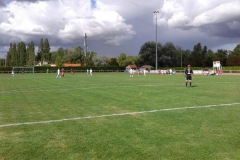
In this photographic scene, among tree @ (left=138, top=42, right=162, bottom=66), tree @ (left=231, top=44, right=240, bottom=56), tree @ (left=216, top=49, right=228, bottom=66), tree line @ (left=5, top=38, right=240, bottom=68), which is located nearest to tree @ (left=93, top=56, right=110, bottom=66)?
tree line @ (left=5, top=38, right=240, bottom=68)

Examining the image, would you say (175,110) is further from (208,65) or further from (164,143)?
(208,65)

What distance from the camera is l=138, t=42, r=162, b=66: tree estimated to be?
11712cm

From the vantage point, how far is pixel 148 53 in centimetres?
11775

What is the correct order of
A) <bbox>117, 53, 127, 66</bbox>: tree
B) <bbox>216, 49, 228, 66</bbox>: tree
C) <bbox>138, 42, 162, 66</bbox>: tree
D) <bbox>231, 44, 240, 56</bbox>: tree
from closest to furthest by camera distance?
<bbox>231, 44, 240, 56</bbox>: tree < <bbox>216, 49, 228, 66</bbox>: tree < <bbox>138, 42, 162, 66</bbox>: tree < <bbox>117, 53, 127, 66</bbox>: tree

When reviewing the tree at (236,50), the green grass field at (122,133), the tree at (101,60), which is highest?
the tree at (236,50)

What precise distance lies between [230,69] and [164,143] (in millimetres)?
69714

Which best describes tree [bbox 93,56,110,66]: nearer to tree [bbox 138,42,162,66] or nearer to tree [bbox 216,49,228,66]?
tree [bbox 138,42,162,66]

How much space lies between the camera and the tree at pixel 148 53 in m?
117

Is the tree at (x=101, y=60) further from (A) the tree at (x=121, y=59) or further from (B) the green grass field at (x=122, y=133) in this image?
(B) the green grass field at (x=122, y=133)

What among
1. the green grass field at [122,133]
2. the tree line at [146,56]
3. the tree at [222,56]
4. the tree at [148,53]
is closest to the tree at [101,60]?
the tree line at [146,56]

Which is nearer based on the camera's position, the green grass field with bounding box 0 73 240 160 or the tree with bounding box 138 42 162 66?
the green grass field with bounding box 0 73 240 160

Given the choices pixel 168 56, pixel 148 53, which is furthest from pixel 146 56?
pixel 168 56

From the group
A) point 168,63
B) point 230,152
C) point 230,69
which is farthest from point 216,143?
point 168,63

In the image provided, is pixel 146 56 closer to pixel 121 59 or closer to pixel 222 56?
pixel 121 59
